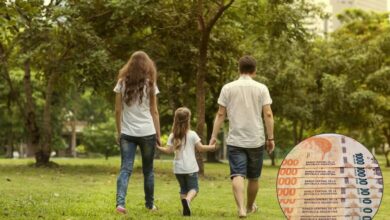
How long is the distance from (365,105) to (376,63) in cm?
277

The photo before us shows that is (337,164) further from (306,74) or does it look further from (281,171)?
(306,74)

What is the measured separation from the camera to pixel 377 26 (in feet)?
127

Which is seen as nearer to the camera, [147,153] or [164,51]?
[147,153]

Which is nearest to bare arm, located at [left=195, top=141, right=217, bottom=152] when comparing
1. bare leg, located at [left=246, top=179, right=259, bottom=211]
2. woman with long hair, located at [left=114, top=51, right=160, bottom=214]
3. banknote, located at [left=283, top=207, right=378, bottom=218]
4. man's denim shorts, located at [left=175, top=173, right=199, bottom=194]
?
man's denim shorts, located at [left=175, top=173, right=199, bottom=194]

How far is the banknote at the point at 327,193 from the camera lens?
6.63 m

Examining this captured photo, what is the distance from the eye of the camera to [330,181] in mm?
6699

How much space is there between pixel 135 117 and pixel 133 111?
74 millimetres

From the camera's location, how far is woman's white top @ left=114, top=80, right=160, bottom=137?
7840 mm

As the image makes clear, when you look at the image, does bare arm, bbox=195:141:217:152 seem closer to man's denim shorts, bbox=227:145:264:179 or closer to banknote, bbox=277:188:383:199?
man's denim shorts, bbox=227:145:264:179

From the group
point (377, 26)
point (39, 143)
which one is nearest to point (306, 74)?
point (377, 26)

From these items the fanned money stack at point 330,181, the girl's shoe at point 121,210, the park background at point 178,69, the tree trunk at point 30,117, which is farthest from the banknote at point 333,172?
the tree trunk at point 30,117

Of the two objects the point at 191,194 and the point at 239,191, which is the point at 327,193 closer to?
the point at 239,191

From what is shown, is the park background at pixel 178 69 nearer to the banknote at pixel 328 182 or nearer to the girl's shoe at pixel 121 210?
the girl's shoe at pixel 121 210

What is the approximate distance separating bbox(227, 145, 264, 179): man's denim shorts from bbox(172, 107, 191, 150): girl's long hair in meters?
0.73
